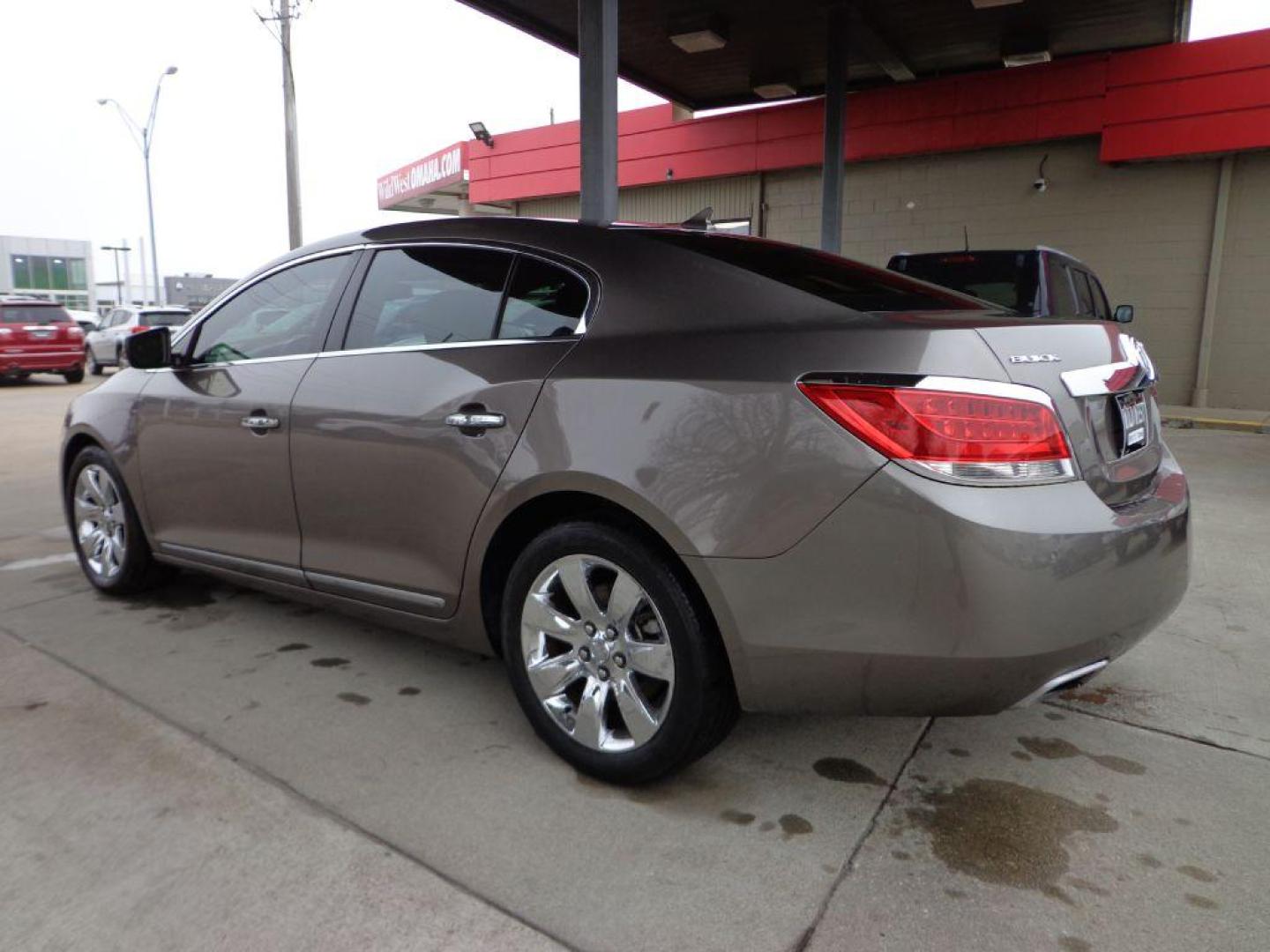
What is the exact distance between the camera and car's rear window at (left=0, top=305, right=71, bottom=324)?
54.2 feet

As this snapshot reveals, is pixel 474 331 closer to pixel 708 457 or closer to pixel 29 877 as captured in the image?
pixel 708 457

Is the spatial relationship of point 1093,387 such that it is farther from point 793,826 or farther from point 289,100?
point 289,100

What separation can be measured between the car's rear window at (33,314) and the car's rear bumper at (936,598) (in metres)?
18.6

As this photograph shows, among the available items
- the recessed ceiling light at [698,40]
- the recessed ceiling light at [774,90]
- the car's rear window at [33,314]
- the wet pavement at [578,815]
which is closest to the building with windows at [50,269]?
the car's rear window at [33,314]

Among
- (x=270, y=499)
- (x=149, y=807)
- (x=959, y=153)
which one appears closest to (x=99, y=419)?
(x=270, y=499)

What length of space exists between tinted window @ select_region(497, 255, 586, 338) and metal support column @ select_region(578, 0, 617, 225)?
557cm

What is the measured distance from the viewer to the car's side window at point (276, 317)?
3230 millimetres

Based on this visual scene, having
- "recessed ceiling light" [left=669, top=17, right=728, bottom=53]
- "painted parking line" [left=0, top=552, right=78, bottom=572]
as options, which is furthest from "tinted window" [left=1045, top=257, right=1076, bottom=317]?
"painted parking line" [left=0, top=552, right=78, bottom=572]

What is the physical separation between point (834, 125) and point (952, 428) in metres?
10.7

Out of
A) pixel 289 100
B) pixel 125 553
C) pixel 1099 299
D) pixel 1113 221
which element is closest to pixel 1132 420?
pixel 125 553

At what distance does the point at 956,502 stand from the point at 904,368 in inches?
12.2

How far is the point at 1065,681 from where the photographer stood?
2.09 meters

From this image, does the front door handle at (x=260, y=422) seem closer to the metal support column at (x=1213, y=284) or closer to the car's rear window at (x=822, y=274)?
the car's rear window at (x=822, y=274)

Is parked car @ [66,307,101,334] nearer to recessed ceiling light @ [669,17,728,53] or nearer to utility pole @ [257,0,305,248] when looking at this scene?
utility pole @ [257,0,305,248]
